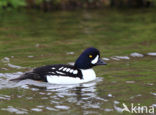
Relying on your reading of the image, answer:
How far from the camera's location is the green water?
8359mm

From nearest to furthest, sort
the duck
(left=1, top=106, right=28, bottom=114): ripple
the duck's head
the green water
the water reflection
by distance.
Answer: (left=1, top=106, right=28, bottom=114): ripple → the water reflection → the green water → the duck → the duck's head

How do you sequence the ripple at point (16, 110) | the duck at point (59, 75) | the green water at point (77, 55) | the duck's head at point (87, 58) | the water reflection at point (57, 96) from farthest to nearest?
the duck's head at point (87, 58), the duck at point (59, 75), the green water at point (77, 55), the water reflection at point (57, 96), the ripple at point (16, 110)

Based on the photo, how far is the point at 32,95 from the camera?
29.4ft

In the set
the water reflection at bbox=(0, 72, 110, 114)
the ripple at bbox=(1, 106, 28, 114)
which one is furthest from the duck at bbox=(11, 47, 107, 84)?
the ripple at bbox=(1, 106, 28, 114)

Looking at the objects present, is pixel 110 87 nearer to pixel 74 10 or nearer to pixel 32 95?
pixel 32 95

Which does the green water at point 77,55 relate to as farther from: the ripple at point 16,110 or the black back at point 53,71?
the black back at point 53,71

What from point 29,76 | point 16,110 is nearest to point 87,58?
point 29,76

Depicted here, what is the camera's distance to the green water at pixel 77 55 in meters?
8.36

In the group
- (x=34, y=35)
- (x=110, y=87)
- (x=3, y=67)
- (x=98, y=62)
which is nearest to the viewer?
(x=110, y=87)

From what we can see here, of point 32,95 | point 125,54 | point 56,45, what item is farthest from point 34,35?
point 32,95

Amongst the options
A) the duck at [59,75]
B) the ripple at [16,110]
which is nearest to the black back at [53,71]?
the duck at [59,75]

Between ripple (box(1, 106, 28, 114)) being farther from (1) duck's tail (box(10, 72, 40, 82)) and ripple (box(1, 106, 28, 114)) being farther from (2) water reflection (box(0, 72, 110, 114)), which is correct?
(1) duck's tail (box(10, 72, 40, 82))

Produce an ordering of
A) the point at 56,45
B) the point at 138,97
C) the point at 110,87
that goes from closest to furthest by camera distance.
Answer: the point at 138,97
the point at 110,87
the point at 56,45

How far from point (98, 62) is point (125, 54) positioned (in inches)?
105
